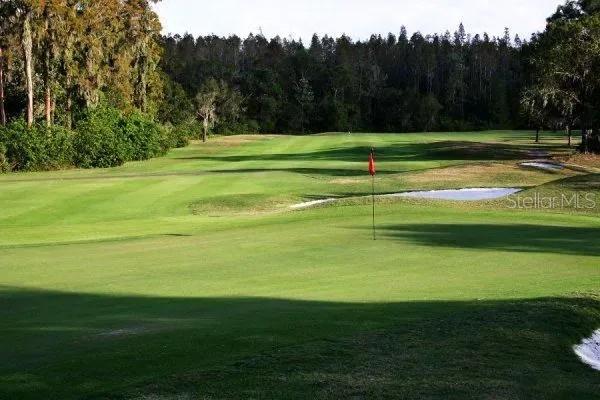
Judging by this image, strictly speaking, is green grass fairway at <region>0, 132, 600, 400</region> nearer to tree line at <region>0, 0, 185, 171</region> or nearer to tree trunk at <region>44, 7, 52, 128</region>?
tree line at <region>0, 0, 185, 171</region>

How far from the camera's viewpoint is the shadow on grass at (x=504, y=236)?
17.7 metres

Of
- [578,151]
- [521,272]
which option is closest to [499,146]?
[578,151]

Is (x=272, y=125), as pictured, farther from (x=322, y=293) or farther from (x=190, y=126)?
(x=322, y=293)

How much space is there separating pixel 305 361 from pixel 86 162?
55186 millimetres

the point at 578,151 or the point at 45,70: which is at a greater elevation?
the point at 45,70

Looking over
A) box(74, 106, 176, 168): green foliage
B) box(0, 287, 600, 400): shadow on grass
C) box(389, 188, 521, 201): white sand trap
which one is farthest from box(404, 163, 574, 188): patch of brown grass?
box(0, 287, 600, 400): shadow on grass

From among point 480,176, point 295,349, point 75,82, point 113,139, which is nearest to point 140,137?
point 113,139

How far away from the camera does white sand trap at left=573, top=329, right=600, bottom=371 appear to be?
26.6ft

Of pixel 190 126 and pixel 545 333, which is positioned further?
pixel 190 126

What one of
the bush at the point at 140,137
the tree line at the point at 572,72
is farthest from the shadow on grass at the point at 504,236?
the bush at the point at 140,137

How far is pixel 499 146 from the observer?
7544 centimetres
